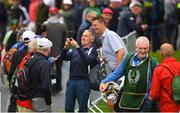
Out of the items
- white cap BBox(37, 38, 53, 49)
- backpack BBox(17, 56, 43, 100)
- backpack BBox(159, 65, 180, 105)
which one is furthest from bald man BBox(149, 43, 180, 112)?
backpack BBox(17, 56, 43, 100)

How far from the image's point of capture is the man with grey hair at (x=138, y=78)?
42.4ft

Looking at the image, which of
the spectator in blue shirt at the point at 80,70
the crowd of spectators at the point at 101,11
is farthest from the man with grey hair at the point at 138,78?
the crowd of spectators at the point at 101,11

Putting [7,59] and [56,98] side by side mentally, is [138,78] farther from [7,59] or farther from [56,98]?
[56,98]

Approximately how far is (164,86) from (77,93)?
6.82 feet

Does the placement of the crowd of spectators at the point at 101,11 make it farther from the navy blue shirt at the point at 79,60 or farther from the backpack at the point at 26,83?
the backpack at the point at 26,83

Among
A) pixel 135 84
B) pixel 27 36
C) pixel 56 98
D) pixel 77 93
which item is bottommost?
pixel 56 98

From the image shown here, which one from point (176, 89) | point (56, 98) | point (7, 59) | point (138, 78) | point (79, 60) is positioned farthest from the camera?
point (56, 98)

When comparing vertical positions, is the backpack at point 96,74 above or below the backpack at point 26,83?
below

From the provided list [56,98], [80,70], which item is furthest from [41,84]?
[56,98]

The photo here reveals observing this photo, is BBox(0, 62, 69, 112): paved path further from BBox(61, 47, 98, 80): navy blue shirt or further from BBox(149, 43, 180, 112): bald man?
BBox(149, 43, 180, 112): bald man

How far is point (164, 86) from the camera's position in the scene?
12.8 metres

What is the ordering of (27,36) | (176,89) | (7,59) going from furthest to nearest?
(7,59) → (27,36) → (176,89)

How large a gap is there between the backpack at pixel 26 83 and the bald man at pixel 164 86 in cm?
184

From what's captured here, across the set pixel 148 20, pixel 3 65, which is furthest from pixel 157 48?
pixel 3 65
